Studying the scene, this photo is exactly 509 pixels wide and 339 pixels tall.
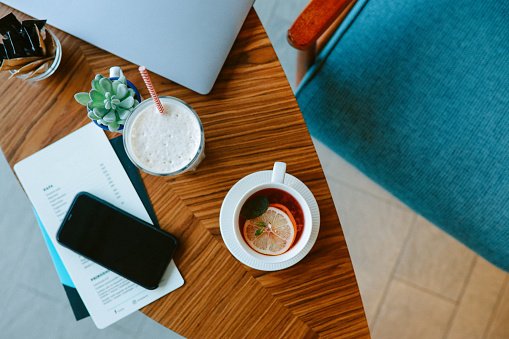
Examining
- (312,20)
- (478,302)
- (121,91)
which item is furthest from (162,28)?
(478,302)

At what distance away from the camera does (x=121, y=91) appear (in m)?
0.54

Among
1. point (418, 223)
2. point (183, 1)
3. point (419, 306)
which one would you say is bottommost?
point (419, 306)

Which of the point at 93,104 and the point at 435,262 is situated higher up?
the point at 93,104

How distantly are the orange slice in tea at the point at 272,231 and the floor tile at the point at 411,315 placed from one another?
2.46 ft

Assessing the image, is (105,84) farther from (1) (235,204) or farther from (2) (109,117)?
(1) (235,204)

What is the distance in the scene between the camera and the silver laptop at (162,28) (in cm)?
56

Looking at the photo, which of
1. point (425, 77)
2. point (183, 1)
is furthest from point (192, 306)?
point (425, 77)

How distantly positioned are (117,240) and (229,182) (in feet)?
0.63

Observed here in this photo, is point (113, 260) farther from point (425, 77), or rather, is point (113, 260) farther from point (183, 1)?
point (425, 77)

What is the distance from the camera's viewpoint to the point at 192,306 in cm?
60

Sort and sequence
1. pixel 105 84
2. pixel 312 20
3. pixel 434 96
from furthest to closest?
1. pixel 434 96
2. pixel 312 20
3. pixel 105 84

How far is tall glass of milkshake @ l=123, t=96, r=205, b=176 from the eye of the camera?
55 centimetres

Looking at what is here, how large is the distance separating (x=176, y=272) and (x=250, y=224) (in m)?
0.14

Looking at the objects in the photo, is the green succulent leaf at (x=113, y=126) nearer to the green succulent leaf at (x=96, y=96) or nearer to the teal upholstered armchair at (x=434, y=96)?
the green succulent leaf at (x=96, y=96)
